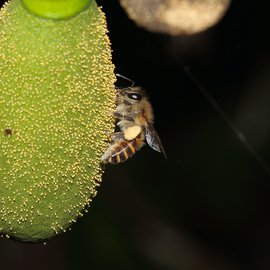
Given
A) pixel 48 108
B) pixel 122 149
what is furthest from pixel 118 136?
pixel 48 108

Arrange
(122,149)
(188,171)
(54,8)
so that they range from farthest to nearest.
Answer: (188,171) < (122,149) < (54,8)

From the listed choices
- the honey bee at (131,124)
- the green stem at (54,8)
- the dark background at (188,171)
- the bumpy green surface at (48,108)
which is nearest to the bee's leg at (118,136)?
the honey bee at (131,124)

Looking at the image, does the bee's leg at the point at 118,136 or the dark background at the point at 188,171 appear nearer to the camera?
the bee's leg at the point at 118,136

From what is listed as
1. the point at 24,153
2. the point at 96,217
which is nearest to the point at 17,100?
the point at 24,153

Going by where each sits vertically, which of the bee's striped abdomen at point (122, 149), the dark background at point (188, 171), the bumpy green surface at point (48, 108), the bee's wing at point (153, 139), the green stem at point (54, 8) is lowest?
the dark background at point (188, 171)

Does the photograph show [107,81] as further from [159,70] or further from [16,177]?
[159,70]

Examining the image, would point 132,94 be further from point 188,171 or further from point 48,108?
point 188,171

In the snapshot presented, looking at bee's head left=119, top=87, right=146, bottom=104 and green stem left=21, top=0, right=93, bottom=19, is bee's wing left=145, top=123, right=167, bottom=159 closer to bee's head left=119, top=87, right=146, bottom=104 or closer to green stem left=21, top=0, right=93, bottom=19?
bee's head left=119, top=87, right=146, bottom=104

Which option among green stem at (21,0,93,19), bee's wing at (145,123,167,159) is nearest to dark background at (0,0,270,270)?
bee's wing at (145,123,167,159)

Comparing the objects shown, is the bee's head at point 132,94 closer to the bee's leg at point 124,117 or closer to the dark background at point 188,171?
the bee's leg at point 124,117
